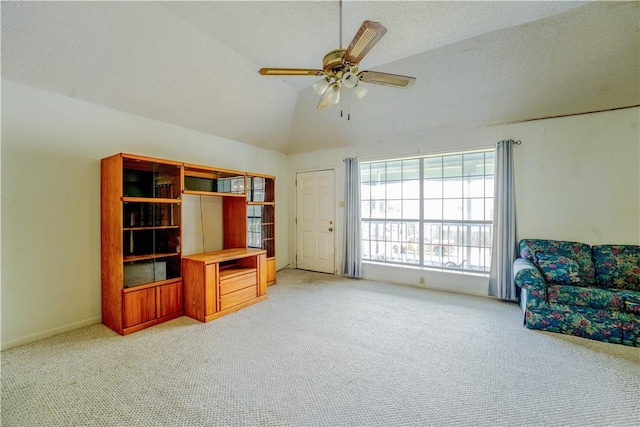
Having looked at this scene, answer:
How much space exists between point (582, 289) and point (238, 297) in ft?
12.8

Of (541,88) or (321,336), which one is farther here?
(541,88)

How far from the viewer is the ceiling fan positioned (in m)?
1.61

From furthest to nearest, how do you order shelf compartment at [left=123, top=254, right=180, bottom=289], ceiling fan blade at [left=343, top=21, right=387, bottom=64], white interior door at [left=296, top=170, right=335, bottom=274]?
1. white interior door at [left=296, top=170, right=335, bottom=274]
2. shelf compartment at [left=123, top=254, right=180, bottom=289]
3. ceiling fan blade at [left=343, top=21, right=387, bottom=64]

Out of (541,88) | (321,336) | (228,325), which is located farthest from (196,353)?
(541,88)

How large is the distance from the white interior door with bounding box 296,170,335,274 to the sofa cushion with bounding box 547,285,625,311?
3323 millimetres

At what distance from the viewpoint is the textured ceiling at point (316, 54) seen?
7.70ft

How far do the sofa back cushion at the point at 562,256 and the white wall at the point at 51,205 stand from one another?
525cm

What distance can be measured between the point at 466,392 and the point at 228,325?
7.77 feet

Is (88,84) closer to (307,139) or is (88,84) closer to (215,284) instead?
(215,284)

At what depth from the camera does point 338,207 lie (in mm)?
5105

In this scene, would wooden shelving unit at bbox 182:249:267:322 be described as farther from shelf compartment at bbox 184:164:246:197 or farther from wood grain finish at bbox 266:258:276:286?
shelf compartment at bbox 184:164:246:197

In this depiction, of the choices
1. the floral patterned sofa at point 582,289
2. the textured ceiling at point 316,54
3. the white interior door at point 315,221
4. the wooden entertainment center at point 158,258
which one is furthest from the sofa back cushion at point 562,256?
the wooden entertainment center at point 158,258

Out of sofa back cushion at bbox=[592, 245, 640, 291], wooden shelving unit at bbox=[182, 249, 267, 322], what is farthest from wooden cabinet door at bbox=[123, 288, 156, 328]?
sofa back cushion at bbox=[592, 245, 640, 291]

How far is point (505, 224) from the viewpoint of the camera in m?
3.65
